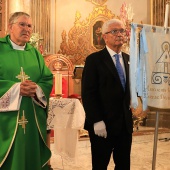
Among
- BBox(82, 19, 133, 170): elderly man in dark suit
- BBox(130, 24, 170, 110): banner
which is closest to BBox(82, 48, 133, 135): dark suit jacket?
BBox(82, 19, 133, 170): elderly man in dark suit

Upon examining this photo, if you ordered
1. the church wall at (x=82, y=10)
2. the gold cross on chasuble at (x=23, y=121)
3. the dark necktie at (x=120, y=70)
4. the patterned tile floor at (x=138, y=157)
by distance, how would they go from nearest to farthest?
the dark necktie at (x=120, y=70)
the gold cross on chasuble at (x=23, y=121)
the patterned tile floor at (x=138, y=157)
the church wall at (x=82, y=10)

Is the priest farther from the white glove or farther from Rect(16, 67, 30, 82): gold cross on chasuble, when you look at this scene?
the white glove

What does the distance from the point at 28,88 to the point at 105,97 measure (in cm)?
68

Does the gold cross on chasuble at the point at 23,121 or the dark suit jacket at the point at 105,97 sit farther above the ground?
the dark suit jacket at the point at 105,97

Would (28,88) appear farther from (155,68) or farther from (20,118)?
(155,68)

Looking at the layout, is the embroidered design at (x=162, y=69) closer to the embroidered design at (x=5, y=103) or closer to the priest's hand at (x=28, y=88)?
the priest's hand at (x=28, y=88)

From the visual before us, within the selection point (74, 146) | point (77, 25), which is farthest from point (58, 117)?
point (77, 25)

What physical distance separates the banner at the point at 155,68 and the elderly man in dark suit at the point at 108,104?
0.58ft

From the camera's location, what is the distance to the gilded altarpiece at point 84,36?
31.7 ft

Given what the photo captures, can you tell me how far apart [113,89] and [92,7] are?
27.1 ft

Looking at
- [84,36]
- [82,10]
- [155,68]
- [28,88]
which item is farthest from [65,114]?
[82,10]

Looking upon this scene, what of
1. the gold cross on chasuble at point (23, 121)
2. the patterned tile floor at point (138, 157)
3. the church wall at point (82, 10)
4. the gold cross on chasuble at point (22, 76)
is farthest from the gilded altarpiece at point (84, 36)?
the gold cross on chasuble at point (23, 121)

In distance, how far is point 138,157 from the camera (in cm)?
510

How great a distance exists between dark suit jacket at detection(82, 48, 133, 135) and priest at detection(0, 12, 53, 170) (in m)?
0.52
